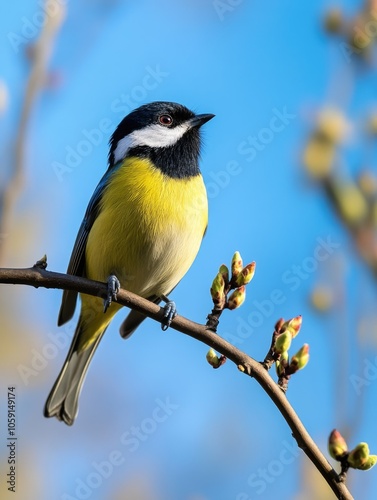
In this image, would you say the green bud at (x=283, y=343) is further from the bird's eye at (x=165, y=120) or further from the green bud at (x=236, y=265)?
the bird's eye at (x=165, y=120)

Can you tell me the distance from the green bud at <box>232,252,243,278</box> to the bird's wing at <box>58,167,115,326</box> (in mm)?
1805

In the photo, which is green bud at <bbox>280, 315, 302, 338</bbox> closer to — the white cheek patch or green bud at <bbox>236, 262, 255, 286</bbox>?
green bud at <bbox>236, 262, 255, 286</bbox>

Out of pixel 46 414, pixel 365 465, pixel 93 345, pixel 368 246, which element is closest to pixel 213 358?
pixel 365 465

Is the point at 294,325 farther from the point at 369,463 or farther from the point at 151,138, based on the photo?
the point at 151,138

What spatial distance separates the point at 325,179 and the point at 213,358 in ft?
3.99

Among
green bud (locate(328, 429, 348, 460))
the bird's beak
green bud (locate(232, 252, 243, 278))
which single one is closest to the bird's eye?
the bird's beak

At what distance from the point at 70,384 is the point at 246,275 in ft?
6.96

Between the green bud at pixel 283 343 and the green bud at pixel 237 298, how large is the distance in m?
0.35

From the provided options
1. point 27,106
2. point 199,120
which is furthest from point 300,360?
point 199,120

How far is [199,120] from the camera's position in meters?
5.18

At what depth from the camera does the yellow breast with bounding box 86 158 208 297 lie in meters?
4.36

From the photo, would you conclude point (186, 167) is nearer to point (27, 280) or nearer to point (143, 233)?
point (143, 233)

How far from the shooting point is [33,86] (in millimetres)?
3004

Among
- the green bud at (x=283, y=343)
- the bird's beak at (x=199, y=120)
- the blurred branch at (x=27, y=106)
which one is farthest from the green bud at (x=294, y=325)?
the bird's beak at (x=199, y=120)
